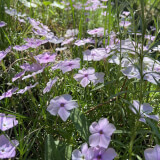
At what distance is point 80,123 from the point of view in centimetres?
100

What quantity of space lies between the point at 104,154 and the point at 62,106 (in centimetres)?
28

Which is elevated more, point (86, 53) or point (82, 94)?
point (86, 53)

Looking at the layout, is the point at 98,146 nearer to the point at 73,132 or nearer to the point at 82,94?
the point at 73,132

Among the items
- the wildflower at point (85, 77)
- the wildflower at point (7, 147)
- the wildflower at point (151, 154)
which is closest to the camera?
the wildflower at point (151, 154)

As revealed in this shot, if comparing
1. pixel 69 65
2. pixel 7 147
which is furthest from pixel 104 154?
pixel 69 65

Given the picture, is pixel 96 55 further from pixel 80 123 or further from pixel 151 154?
pixel 151 154

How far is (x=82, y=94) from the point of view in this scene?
4.36 ft

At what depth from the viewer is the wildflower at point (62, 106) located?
96 cm

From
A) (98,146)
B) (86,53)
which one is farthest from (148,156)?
(86,53)

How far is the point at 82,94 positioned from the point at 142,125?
39 cm

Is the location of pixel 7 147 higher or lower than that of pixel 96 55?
Answer: lower

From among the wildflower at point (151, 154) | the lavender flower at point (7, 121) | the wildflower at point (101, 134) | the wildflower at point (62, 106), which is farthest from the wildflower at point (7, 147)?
the wildflower at point (151, 154)

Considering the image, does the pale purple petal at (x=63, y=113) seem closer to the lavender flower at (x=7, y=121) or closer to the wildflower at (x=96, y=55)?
the lavender flower at (x=7, y=121)

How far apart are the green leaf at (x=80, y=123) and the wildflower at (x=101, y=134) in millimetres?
92
